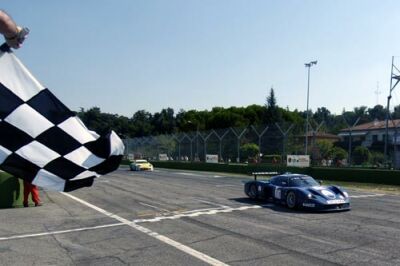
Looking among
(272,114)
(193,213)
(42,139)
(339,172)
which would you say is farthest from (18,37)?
(272,114)

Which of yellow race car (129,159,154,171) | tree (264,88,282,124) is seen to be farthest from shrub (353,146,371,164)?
tree (264,88,282,124)

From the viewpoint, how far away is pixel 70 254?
928 centimetres

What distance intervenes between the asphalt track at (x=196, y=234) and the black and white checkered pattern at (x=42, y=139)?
483 cm

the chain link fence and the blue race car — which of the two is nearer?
the blue race car

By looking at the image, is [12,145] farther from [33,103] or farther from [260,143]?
[260,143]

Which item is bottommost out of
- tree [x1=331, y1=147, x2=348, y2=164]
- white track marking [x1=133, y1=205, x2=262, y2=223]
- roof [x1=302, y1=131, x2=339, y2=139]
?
white track marking [x1=133, y1=205, x2=262, y2=223]

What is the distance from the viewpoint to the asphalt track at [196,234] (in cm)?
877

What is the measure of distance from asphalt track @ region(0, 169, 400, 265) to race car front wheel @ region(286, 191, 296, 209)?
253 mm

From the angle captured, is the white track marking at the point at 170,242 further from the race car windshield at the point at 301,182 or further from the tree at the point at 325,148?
the tree at the point at 325,148

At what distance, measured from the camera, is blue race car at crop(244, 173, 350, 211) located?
15141 mm

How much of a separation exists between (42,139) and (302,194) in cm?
1259

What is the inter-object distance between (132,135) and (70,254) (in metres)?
135

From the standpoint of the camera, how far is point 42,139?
12.3ft

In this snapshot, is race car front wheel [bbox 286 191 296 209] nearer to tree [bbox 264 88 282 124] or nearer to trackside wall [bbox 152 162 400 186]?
trackside wall [bbox 152 162 400 186]
